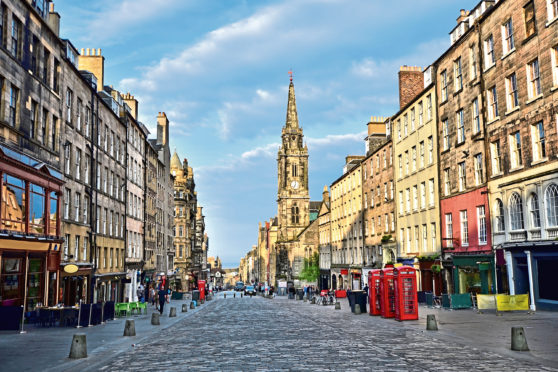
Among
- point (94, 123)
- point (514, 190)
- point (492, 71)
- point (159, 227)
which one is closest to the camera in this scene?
point (514, 190)

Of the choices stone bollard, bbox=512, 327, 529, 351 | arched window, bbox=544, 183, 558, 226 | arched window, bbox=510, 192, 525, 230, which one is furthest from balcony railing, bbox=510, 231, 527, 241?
stone bollard, bbox=512, 327, 529, 351

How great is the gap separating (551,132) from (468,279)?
12.7 metres

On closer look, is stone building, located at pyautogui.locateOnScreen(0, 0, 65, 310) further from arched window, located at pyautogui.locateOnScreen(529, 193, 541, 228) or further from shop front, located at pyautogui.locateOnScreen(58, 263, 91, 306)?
arched window, located at pyautogui.locateOnScreen(529, 193, 541, 228)

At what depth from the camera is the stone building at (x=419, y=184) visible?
131ft

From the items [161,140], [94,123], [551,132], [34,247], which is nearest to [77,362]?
[34,247]

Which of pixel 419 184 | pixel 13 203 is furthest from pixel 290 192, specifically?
pixel 13 203

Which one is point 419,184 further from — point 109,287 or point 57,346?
point 57,346

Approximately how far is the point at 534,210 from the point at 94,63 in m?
34.2

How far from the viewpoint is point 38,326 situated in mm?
23766

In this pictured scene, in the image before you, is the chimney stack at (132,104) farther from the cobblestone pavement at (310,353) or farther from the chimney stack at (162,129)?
the cobblestone pavement at (310,353)

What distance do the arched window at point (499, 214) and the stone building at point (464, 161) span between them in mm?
798

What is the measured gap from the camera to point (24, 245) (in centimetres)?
2402

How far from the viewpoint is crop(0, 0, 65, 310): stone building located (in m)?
22.7

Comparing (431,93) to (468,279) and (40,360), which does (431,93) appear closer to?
(468,279)
